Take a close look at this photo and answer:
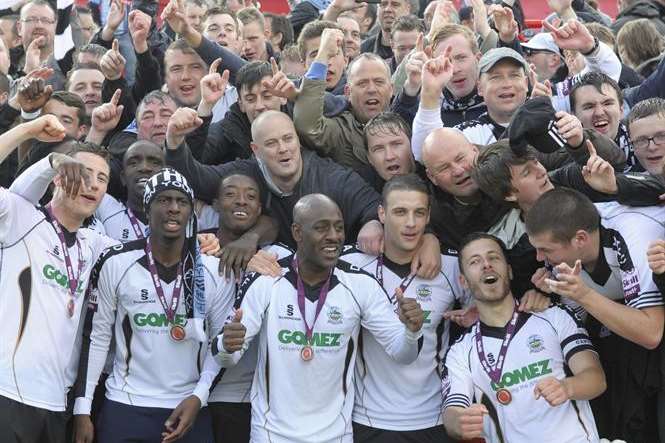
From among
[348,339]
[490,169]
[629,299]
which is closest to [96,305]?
[348,339]

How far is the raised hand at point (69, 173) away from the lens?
5.55m

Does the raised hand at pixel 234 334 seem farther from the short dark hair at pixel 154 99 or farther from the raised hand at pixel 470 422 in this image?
the short dark hair at pixel 154 99

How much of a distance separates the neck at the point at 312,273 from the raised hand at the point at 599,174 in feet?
5.45

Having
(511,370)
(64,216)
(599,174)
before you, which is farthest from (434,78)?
(64,216)

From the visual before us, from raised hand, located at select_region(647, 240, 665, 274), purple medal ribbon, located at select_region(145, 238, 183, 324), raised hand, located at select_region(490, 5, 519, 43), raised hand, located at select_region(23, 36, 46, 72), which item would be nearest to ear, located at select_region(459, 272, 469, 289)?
raised hand, located at select_region(647, 240, 665, 274)

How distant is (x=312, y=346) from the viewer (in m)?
5.84

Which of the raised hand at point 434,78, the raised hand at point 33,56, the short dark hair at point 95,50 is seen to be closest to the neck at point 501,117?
the raised hand at point 434,78

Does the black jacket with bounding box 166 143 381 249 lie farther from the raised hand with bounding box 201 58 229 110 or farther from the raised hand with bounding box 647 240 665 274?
the raised hand with bounding box 647 240 665 274

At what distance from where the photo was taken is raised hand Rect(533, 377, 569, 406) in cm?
541

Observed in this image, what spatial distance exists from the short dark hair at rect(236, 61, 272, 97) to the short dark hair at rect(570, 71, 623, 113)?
7.12 ft

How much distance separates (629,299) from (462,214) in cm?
135

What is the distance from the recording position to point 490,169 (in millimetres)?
5996

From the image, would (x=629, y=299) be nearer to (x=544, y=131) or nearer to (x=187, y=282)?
(x=544, y=131)

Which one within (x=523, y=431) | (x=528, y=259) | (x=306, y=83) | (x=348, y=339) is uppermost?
(x=306, y=83)
